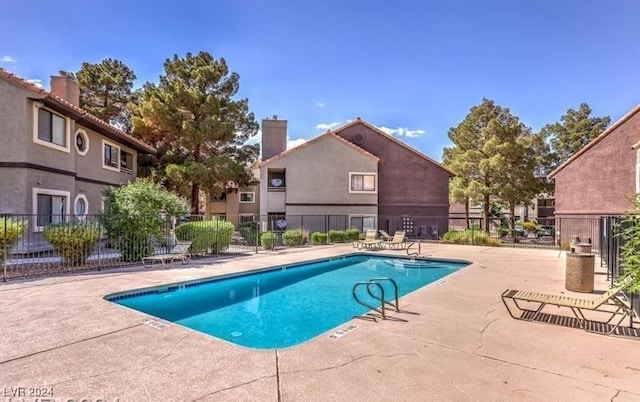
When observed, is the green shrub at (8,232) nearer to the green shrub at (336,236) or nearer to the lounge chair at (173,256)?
the lounge chair at (173,256)

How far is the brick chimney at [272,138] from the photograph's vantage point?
2908 centimetres

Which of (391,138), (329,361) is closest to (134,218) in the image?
(329,361)

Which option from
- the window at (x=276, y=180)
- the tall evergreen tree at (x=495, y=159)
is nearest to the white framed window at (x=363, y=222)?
the window at (x=276, y=180)

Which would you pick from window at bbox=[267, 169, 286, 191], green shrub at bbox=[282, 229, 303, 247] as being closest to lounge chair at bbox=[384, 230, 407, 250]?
green shrub at bbox=[282, 229, 303, 247]

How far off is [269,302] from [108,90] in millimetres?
29849

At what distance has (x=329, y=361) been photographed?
14.6 ft

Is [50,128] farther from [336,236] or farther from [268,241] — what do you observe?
[336,236]

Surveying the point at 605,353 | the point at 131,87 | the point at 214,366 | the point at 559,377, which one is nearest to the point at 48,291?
Answer: the point at 214,366

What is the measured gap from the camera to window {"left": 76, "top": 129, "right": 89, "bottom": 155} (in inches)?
664

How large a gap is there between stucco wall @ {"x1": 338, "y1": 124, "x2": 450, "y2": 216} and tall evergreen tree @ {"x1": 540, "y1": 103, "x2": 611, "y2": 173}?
50.9 ft

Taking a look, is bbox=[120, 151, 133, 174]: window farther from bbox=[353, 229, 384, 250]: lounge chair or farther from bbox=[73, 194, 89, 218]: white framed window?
bbox=[353, 229, 384, 250]: lounge chair

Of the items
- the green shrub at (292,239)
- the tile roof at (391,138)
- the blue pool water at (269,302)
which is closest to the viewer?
the blue pool water at (269,302)

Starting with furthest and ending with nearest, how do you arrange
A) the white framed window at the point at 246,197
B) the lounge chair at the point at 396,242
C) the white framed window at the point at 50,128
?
the white framed window at the point at 246,197 < the lounge chair at the point at 396,242 < the white framed window at the point at 50,128

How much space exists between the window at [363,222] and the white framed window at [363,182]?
6.50 feet
